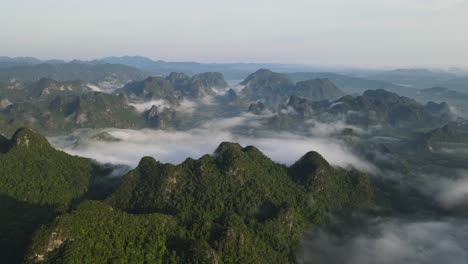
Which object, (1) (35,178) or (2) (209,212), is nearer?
(2) (209,212)

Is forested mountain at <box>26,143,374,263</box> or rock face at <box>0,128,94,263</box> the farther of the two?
rock face at <box>0,128,94,263</box>

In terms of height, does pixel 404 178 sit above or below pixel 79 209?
below

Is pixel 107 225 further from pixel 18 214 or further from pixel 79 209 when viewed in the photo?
pixel 18 214

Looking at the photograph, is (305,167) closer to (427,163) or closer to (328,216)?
(328,216)

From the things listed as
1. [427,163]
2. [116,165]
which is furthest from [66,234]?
[427,163]

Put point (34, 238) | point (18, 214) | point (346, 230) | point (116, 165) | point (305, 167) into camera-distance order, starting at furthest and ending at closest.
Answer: point (116, 165) → point (305, 167) → point (346, 230) → point (18, 214) → point (34, 238)

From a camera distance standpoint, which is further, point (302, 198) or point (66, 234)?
point (302, 198)

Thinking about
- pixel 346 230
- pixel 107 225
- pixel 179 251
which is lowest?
pixel 346 230

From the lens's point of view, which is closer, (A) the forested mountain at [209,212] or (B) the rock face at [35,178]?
(A) the forested mountain at [209,212]

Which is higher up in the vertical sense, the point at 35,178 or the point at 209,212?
the point at 35,178

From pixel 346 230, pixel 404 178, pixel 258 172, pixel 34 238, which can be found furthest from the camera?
pixel 404 178
